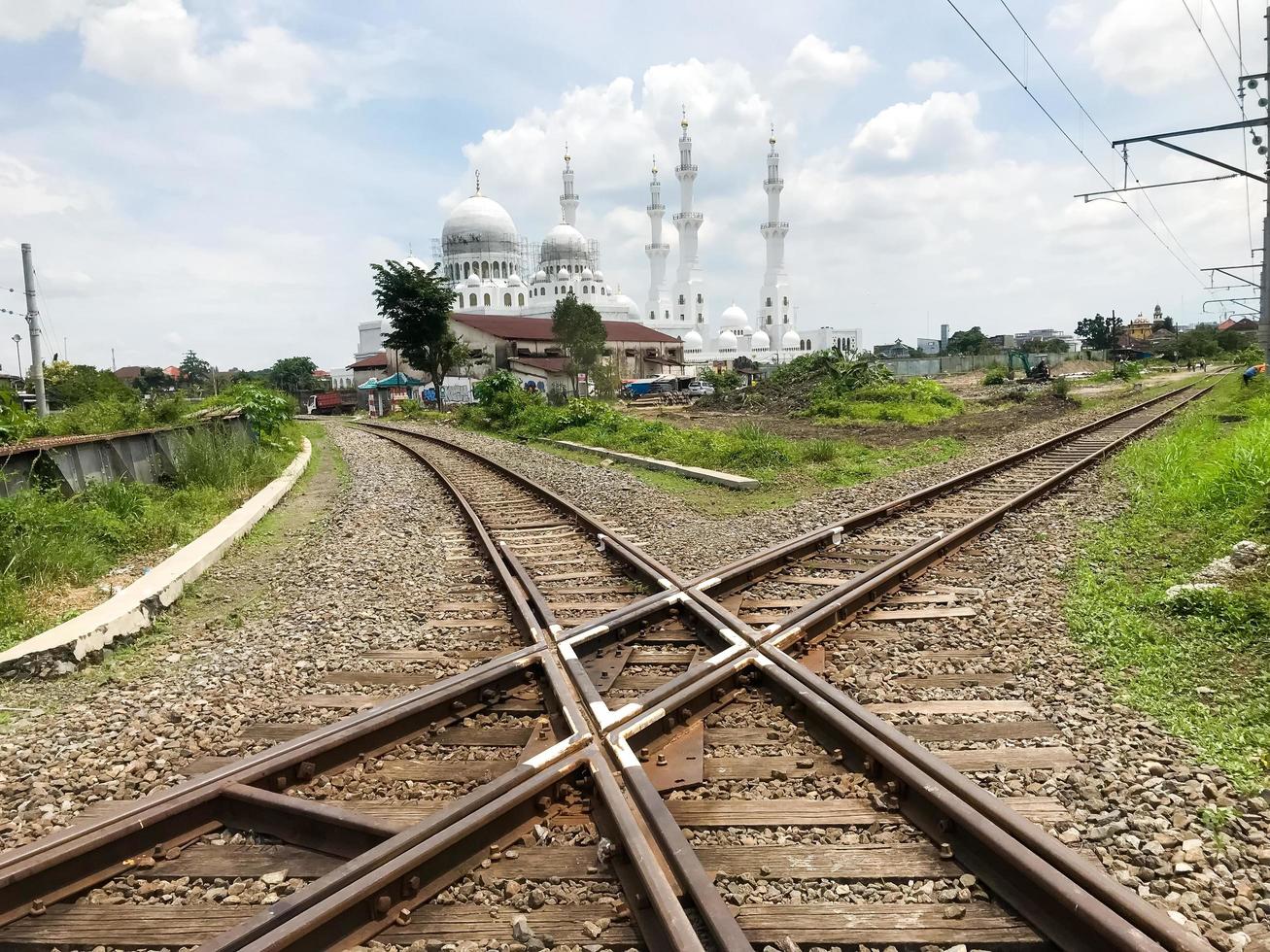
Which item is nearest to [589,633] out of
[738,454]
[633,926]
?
[633,926]

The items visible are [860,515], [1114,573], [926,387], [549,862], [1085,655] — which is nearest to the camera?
[549,862]

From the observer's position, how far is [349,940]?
2615 millimetres

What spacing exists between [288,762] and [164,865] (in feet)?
2.05

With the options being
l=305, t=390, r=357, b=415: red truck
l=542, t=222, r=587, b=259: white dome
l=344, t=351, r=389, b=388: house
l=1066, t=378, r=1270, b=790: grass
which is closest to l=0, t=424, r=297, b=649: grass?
l=1066, t=378, r=1270, b=790: grass

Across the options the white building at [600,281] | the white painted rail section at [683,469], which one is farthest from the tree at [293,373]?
the white painted rail section at [683,469]

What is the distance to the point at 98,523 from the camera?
870 centimetres

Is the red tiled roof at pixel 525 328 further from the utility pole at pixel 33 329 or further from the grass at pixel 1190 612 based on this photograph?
the grass at pixel 1190 612

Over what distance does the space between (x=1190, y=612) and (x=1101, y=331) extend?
11721 cm

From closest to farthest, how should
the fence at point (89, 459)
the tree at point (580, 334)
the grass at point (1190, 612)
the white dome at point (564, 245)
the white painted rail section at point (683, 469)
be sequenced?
the grass at point (1190, 612) < the fence at point (89, 459) < the white painted rail section at point (683, 469) < the tree at point (580, 334) < the white dome at point (564, 245)

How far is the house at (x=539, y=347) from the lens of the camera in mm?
57938

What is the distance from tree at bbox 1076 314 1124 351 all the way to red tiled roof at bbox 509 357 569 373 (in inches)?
2809

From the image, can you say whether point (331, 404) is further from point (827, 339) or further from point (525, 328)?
point (827, 339)

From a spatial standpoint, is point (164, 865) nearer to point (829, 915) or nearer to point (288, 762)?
point (288, 762)

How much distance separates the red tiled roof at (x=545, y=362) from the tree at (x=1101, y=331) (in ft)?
234
